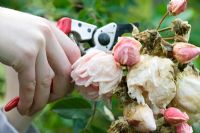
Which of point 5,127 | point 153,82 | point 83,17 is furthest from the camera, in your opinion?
point 83,17

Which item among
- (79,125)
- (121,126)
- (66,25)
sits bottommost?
(79,125)

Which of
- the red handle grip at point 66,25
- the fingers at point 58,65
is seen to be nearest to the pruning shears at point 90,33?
the red handle grip at point 66,25

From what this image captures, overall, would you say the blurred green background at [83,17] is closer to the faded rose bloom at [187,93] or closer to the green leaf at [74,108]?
the green leaf at [74,108]

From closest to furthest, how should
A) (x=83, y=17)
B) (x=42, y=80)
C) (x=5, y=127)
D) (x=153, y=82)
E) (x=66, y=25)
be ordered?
(x=153, y=82)
(x=42, y=80)
(x=66, y=25)
(x=5, y=127)
(x=83, y=17)

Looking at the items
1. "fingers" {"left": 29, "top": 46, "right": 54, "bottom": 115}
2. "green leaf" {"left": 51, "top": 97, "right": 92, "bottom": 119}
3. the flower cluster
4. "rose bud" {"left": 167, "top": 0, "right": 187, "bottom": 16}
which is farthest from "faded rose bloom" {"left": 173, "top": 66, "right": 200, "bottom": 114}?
"green leaf" {"left": 51, "top": 97, "right": 92, "bottom": 119}

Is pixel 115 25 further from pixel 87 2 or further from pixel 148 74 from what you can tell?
pixel 87 2

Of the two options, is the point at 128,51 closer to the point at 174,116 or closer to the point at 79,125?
the point at 174,116

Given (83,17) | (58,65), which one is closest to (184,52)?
(58,65)
